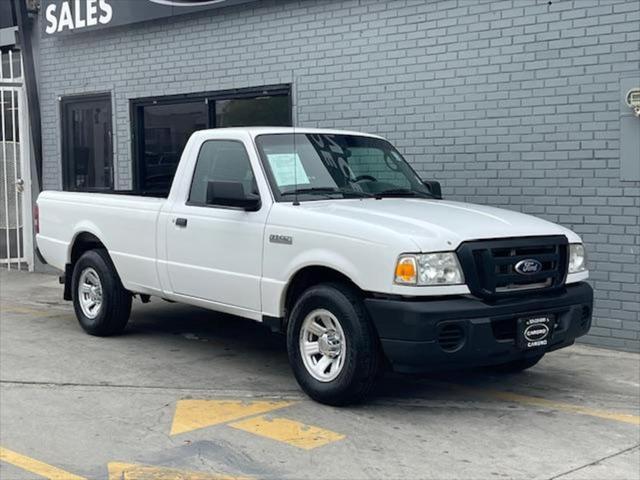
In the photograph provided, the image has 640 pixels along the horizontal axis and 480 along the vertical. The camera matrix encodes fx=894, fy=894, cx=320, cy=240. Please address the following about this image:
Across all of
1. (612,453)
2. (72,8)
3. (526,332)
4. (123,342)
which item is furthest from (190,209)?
(72,8)

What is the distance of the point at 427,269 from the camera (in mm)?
5684

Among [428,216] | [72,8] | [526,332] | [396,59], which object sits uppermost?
[72,8]

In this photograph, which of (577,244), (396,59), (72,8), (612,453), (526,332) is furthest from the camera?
(72,8)

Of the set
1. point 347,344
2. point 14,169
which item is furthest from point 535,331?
point 14,169

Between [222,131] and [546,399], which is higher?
[222,131]

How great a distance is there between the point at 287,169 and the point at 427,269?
1687 millimetres

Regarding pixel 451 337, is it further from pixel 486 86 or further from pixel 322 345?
pixel 486 86

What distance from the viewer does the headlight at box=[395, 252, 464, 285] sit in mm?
5660

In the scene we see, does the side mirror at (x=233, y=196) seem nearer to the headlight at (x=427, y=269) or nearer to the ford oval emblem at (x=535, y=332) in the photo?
the headlight at (x=427, y=269)

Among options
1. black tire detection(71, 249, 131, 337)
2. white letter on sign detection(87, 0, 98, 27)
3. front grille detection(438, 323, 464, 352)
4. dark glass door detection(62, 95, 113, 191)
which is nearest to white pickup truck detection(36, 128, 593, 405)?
front grille detection(438, 323, 464, 352)

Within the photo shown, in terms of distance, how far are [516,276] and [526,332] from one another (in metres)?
0.38

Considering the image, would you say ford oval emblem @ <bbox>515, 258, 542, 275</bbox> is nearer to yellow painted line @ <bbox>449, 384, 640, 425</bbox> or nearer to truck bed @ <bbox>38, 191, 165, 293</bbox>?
yellow painted line @ <bbox>449, 384, 640, 425</bbox>

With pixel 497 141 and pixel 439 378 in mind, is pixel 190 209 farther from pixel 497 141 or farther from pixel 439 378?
pixel 497 141

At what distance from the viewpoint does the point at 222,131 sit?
7.37 metres
